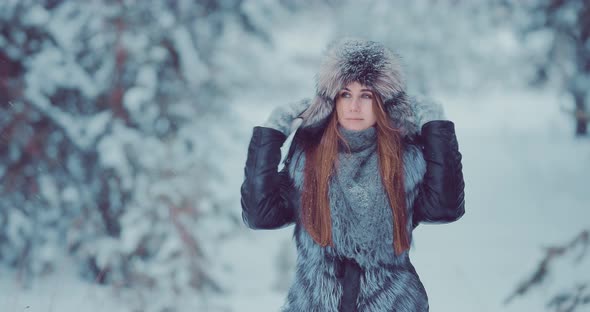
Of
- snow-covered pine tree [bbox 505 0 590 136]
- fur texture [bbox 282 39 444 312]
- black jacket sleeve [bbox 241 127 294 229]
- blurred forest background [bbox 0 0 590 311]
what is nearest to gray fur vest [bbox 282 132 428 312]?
fur texture [bbox 282 39 444 312]

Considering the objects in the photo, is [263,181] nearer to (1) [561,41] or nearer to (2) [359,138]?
(2) [359,138]

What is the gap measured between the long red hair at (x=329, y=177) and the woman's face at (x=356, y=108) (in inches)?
1.1

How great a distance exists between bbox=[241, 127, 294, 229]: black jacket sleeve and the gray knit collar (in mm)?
249

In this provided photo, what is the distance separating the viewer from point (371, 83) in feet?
6.27

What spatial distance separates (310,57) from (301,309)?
4.59m

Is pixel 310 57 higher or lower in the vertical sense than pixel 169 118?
higher

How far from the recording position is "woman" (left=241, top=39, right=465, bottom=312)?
1.90 meters

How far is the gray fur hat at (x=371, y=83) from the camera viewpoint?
191 cm

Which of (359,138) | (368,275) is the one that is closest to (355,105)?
(359,138)

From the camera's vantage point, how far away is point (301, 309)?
195cm

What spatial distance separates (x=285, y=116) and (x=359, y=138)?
0.30 meters

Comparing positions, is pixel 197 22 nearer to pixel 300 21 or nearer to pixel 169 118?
pixel 169 118

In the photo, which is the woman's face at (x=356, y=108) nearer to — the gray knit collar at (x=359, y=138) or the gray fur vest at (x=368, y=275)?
the gray knit collar at (x=359, y=138)

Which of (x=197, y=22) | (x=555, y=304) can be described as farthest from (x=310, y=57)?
(x=555, y=304)
